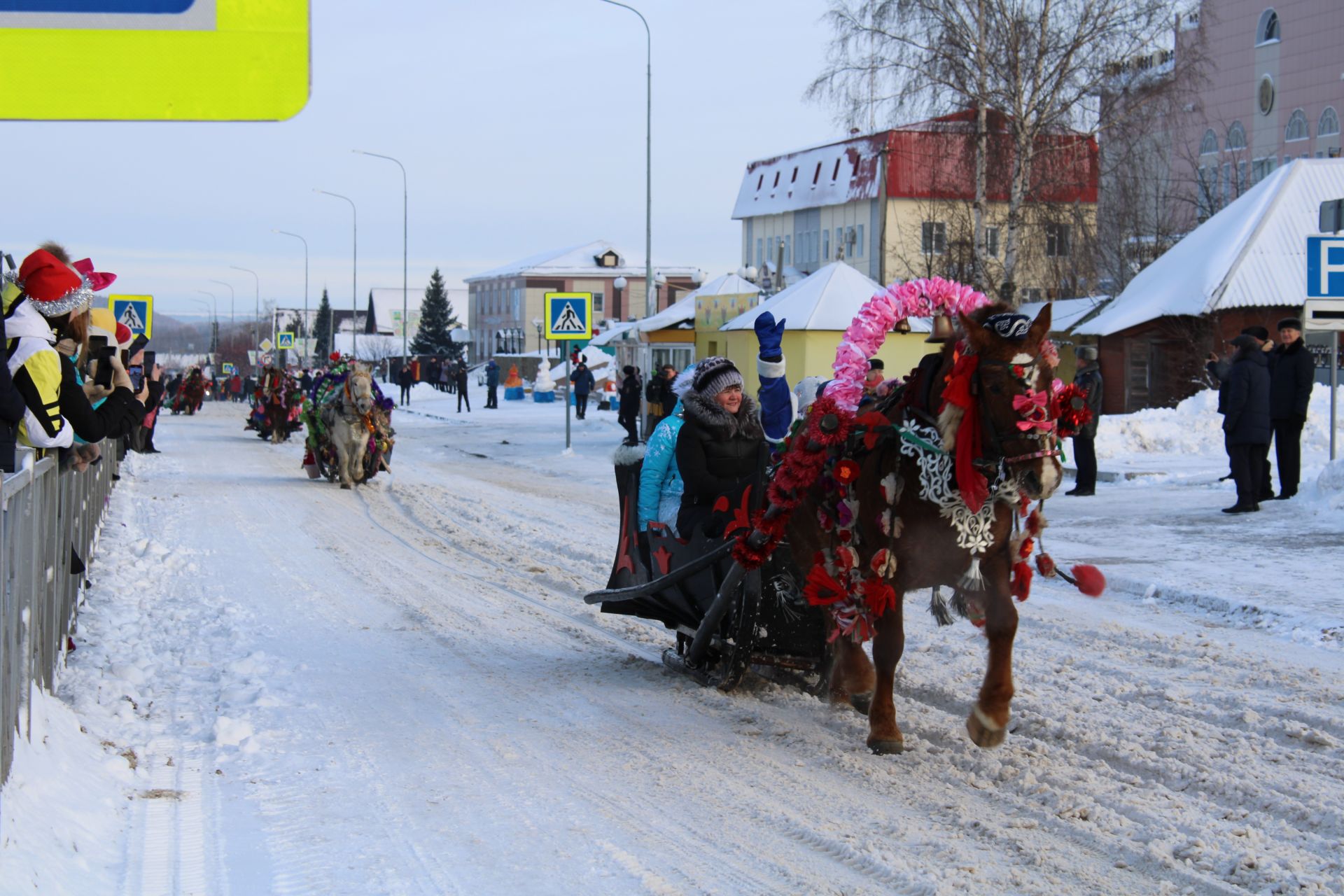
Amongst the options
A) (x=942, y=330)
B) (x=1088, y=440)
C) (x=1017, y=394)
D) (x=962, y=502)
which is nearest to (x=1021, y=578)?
(x=962, y=502)

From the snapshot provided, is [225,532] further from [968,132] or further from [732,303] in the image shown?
[968,132]

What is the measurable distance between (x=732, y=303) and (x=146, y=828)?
23688mm

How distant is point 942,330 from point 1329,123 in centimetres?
4571

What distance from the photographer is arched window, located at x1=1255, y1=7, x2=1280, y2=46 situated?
47844 millimetres

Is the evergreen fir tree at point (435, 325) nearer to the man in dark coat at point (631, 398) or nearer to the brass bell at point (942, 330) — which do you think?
the man in dark coat at point (631, 398)

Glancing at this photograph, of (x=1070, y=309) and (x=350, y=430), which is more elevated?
(x=1070, y=309)

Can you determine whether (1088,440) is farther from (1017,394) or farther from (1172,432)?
(1017,394)

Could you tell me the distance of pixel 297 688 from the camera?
23.6 ft

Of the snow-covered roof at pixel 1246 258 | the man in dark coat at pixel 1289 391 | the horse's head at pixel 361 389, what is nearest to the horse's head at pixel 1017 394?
the man in dark coat at pixel 1289 391

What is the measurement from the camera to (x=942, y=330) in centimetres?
599

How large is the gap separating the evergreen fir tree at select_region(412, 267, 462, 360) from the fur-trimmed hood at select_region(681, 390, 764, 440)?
3398 inches

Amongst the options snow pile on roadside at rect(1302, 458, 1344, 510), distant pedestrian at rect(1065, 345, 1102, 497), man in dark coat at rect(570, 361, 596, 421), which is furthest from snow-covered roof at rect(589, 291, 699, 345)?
snow pile on roadside at rect(1302, 458, 1344, 510)

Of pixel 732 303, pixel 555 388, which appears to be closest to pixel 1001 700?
pixel 732 303

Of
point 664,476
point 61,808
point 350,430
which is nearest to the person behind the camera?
point 61,808
